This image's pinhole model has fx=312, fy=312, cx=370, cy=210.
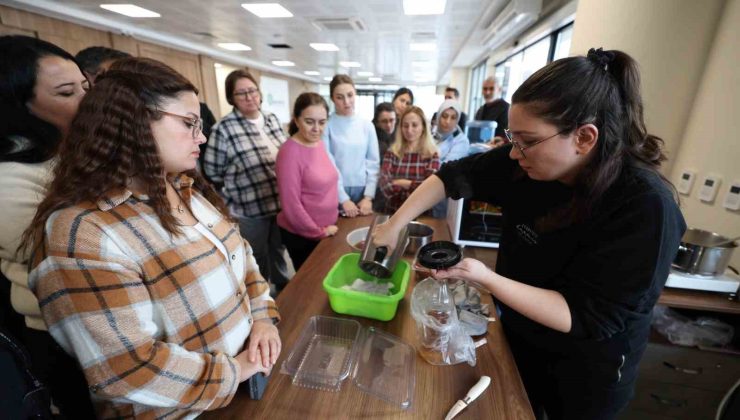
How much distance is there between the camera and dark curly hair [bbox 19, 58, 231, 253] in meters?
0.59

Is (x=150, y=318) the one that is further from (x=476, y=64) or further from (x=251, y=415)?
(x=476, y=64)

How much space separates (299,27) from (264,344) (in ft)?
18.9

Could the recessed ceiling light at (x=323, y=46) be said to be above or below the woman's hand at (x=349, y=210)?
above

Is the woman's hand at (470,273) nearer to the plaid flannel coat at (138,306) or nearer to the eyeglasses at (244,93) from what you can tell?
the plaid flannel coat at (138,306)

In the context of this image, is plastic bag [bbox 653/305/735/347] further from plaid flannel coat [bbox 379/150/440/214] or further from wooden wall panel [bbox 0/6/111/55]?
wooden wall panel [bbox 0/6/111/55]

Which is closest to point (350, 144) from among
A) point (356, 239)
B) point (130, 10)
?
point (356, 239)

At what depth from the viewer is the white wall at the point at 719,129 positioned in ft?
4.60

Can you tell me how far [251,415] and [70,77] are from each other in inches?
43.2

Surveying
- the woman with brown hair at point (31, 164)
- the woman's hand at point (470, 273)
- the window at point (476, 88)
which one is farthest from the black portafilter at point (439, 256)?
the window at point (476, 88)

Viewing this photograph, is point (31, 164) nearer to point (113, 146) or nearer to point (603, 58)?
point (113, 146)

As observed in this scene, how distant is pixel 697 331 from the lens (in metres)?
1.35

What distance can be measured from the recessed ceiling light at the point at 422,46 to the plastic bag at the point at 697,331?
6.24m

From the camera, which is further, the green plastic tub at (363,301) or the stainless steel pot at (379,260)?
the stainless steel pot at (379,260)

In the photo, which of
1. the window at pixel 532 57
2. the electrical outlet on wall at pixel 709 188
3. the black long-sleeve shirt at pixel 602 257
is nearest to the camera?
the black long-sleeve shirt at pixel 602 257
